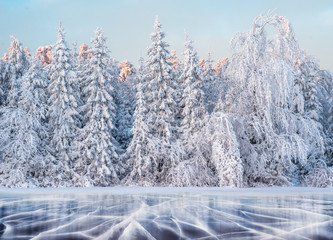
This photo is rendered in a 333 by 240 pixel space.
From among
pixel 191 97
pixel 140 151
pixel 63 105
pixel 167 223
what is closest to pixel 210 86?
pixel 191 97

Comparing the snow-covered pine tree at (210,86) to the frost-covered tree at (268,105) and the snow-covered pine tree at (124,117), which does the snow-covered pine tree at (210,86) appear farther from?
the snow-covered pine tree at (124,117)

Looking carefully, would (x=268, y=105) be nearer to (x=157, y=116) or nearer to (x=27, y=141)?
(x=157, y=116)

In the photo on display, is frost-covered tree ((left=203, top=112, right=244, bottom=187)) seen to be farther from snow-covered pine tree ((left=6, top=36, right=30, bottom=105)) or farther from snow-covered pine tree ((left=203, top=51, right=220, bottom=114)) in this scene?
snow-covered pine tree ((left=6, top=36, right=30, bottom=105))

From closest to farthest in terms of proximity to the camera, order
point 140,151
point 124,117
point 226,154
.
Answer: point 226,154, point 140,151, point 124,117

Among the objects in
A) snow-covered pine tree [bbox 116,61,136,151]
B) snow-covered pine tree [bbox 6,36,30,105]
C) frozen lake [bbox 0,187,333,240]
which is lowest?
frozen lake [bbox 0,187,333,240]

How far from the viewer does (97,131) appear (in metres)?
25.1

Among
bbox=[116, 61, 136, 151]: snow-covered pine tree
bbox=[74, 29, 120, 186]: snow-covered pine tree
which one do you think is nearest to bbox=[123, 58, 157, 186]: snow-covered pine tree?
bbox=[74, 29, 120, 186]: snow-covered pine tree

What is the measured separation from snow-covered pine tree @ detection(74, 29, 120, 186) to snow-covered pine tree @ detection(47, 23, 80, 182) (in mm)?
808

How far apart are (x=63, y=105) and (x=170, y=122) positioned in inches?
310

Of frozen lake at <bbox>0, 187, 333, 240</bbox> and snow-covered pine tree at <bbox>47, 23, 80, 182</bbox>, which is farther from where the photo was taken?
snow-covered pine tree at <bbox>47, 23, 80, 182</bbox>

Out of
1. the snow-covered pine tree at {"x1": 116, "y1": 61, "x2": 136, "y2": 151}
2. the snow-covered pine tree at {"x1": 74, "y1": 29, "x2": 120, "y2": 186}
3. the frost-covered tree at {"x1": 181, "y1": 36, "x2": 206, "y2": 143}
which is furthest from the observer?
the snow-covered pine tree at {"x1": 116, "y1": 61, "x2": 136, "y2": 151}

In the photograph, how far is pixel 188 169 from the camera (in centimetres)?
2325

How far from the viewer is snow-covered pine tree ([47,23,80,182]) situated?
25.0m

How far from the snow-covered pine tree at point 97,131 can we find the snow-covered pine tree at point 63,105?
0.81 metres
